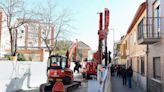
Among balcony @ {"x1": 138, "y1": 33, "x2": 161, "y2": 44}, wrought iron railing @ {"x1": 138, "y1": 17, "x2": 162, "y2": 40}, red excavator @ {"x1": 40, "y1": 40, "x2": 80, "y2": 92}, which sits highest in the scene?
wrought iron railing @ {"x1": 138, "y1": 17, "x2": 162, "y2": 40}

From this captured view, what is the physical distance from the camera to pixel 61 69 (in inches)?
834

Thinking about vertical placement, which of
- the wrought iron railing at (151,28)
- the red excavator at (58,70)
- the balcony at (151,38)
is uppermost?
the wrought iron railing at (151,28)

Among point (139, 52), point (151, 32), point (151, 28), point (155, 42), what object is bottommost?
point (139, 52)

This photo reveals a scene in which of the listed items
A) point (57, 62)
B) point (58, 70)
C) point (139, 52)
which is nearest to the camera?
point (58, 70)

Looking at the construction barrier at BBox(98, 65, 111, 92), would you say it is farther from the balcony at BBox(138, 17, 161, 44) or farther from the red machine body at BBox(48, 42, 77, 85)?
the red machine body at BBox(48, 42, 77, 85)

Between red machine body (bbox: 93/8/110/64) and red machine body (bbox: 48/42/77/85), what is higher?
red machine body (bbox: 93/8/110/64)

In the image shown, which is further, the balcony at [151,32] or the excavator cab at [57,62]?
the excavator cab at [57,62]

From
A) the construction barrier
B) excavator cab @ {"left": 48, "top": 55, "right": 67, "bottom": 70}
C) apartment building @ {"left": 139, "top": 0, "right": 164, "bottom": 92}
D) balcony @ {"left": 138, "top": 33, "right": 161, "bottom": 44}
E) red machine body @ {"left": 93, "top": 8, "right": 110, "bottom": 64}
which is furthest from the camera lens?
excavator cab @ {"left": 48, "top": 55, "right": 67, "bottom": 70}

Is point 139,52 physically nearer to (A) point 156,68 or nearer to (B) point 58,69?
(B) point 58,69

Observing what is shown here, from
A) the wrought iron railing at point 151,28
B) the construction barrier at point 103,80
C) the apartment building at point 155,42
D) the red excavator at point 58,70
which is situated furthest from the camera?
the red excavator at point 58,70

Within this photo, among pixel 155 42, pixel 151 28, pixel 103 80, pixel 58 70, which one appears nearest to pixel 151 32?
pixel 151 28

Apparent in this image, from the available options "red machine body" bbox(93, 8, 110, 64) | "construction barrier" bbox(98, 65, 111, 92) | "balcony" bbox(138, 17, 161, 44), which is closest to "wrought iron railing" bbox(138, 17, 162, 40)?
"balcony" bbox(138, 17, 161, 44)

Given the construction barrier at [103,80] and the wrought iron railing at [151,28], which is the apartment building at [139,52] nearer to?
the wrought iron railing at [151,28]

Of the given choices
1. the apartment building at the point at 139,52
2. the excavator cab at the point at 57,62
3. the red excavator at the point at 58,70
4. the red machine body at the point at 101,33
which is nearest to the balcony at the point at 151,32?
the apartment building at the point at 139,52
